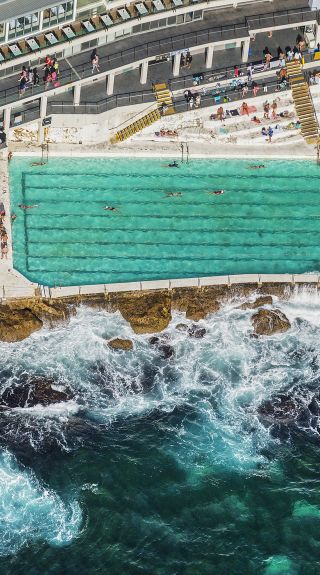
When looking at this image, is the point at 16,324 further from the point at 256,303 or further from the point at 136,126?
the point at 136,126

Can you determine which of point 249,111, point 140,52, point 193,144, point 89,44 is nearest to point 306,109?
point 249,111

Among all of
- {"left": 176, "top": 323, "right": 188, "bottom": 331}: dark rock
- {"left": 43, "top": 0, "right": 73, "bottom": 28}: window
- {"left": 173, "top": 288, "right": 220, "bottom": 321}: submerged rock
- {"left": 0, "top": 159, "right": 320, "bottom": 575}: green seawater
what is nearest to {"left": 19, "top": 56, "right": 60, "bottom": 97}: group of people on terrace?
{"left": 43, "top": 0, "right": 73, "bottom": 28}: window

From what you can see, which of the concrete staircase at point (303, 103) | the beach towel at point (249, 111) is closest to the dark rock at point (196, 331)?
the beach towel at point (249, 111)

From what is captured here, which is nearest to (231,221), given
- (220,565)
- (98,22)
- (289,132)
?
(289,132)

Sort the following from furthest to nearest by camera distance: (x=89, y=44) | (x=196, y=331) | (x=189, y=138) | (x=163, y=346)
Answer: (x=189, y=138)
(x=89, y=44)
(x=196, y=331)
(x=163, y=346)

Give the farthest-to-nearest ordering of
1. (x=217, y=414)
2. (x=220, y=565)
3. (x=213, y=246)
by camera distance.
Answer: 1. (x=213, y=246)
2. (x=217, y=414)
3. (x=220, y=565)

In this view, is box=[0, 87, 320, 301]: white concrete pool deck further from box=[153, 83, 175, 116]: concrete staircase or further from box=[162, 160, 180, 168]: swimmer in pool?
box=[162, 160, 180, 168]: swimmer in pool

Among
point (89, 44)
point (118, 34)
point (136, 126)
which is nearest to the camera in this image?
point (89, 44)

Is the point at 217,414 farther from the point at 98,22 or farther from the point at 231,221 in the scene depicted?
the point at 98,22
